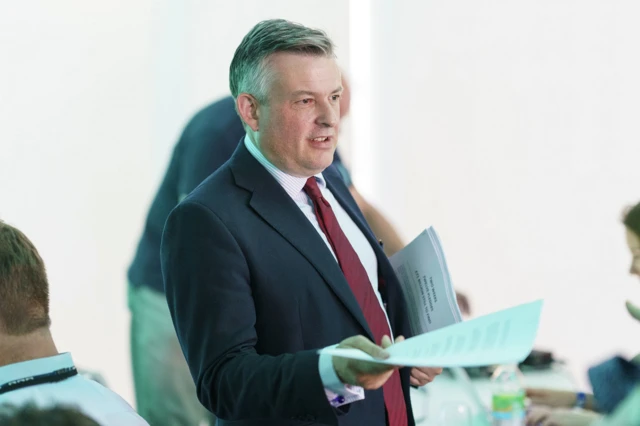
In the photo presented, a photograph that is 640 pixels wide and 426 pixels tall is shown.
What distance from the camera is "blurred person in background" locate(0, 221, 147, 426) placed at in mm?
1386

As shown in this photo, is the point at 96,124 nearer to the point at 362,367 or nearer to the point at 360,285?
the point at 360,285

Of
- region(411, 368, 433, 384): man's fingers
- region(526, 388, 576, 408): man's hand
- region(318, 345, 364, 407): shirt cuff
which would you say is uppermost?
region(318, 345, 364, 407): shirt cuff

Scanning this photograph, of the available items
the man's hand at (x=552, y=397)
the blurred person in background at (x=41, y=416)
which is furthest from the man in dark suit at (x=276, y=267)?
the man's hand at (x=552, y=397)

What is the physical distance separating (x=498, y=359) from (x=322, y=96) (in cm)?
61

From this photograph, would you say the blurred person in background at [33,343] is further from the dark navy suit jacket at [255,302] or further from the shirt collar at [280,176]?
the shirt collar at [280,176]

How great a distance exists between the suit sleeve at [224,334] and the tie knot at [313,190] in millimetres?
250

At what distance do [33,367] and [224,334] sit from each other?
33 cm

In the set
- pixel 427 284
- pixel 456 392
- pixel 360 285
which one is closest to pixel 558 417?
pixel 456 392

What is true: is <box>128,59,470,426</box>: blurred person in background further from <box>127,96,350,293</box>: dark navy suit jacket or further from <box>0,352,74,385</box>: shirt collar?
<box>0,352,74,385</box>: shirt collar

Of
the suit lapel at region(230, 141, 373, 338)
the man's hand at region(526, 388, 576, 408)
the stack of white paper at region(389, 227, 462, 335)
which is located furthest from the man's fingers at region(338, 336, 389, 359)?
the man's hand at region(526, 388, 576, 408)

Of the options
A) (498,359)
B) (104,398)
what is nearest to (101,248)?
(104,398)

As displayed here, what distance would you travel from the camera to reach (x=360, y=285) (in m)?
1.51

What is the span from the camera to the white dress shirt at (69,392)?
53.4 inches

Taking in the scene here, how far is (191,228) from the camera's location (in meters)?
1.37
